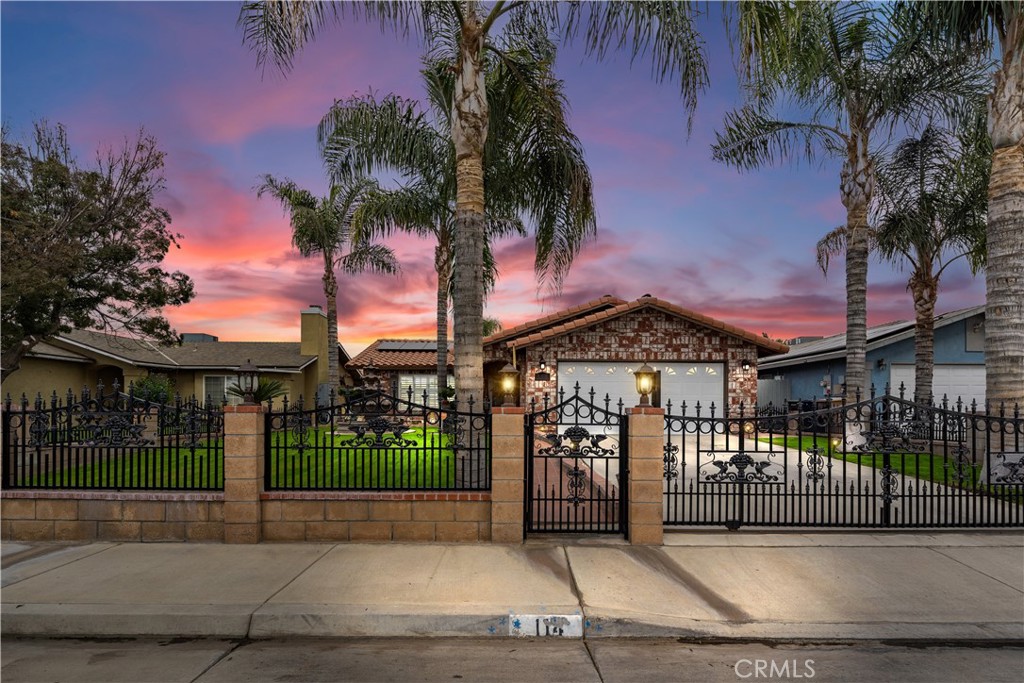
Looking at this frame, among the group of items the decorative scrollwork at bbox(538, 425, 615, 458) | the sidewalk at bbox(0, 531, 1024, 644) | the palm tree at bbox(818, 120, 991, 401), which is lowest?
the sidewalk at bbox(0, 531, 1024, 644)

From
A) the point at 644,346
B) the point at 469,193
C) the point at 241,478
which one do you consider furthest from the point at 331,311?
the point at 241,478

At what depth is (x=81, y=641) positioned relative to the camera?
4.65m

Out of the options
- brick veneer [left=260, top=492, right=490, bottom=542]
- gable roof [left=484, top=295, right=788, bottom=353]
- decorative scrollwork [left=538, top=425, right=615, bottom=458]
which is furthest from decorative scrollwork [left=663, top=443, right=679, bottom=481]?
gable roof [left=484, top=295, right=788, bottom=353]

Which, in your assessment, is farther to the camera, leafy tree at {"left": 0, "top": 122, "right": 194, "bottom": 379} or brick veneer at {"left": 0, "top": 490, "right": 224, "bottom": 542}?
leafy tree at {"left": 0, "top": 122, "right": 194, "bottom": 379}

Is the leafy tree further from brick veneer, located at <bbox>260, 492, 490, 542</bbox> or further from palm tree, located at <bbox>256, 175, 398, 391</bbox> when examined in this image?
brick veneer, located at <bbox>260, 492, 490, 542</bbox>

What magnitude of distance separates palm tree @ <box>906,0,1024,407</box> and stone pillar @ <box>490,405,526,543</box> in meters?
8.20

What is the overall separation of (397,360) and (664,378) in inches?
502

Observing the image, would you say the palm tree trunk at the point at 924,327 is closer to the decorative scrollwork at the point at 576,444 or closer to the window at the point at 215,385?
the decorative scrollwork at the point at 576,444

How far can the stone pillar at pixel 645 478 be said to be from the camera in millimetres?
6480

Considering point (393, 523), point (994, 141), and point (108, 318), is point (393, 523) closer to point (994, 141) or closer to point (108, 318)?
point (994, 141)

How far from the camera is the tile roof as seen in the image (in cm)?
2459

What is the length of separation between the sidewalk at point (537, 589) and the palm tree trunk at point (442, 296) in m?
11.9

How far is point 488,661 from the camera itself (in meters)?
4.25

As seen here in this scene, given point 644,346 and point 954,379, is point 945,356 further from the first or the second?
point 644,346
